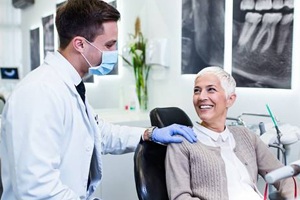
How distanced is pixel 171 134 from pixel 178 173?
0.17 meters

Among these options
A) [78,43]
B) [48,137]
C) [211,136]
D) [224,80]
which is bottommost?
[211,136]

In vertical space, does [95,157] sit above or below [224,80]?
below

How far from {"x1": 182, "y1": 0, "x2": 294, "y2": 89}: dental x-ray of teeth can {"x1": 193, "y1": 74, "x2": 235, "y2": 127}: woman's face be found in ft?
2.38

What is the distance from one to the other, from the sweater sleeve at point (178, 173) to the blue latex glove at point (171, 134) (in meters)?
0.04

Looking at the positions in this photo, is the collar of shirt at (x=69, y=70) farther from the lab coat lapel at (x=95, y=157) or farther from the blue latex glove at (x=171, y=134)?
the blue latex glove at (x=171, y=134)

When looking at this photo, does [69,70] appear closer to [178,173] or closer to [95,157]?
[95,157]

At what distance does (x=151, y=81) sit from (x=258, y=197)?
1.85m

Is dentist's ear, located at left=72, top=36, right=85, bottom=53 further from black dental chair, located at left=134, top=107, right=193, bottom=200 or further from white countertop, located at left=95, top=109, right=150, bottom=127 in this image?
white countertop, located at left=95, top=109, right=150, bottom=127

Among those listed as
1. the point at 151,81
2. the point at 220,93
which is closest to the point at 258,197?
the point at 220,93

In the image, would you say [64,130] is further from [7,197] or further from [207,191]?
[207,191]

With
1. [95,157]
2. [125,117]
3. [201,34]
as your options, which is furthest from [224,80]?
[125,117]

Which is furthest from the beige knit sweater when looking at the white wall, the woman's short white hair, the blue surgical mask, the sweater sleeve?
the white wall

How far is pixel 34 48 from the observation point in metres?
2.85

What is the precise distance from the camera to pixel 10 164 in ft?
3.97
